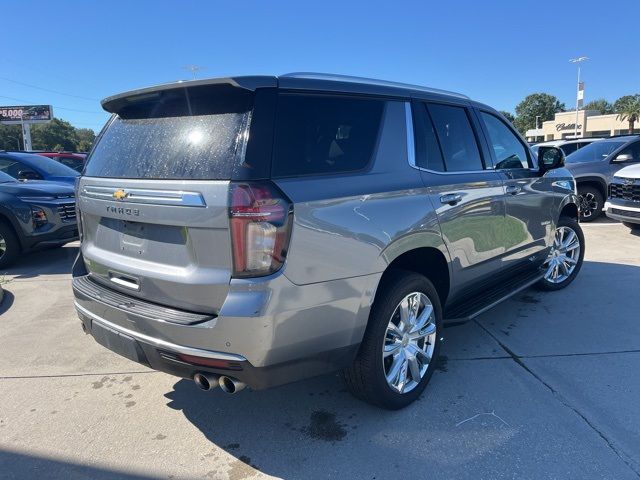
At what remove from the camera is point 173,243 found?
97.1 inches

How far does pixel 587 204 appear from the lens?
10172 mm

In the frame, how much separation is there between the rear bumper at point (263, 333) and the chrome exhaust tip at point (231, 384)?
1.5 inches

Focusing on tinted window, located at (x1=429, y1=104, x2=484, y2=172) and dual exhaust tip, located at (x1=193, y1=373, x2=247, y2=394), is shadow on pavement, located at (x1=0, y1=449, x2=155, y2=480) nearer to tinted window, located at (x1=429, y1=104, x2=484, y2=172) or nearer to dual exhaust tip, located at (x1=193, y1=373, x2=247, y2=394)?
dual exhaust tip, located at (x1=193, y1=373, x2=247, y2=394)

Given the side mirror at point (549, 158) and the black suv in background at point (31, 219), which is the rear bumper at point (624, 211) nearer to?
the side mirror at point (549, 158)

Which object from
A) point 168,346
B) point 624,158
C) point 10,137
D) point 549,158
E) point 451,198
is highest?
point 10,137

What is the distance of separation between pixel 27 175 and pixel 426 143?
808 centimetres

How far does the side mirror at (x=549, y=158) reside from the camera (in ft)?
15.5

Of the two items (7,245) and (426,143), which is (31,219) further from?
(426,143)

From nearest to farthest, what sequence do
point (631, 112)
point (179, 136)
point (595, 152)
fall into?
point (179, 136), point (595, 152), point (631, 112)

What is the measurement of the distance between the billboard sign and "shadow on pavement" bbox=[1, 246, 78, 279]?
191ft

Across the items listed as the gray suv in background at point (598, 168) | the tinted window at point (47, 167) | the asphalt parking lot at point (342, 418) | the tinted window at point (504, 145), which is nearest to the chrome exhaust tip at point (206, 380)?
the asphalt parking lot at point (342, 418)

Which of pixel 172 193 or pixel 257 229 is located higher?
pixel 172 193

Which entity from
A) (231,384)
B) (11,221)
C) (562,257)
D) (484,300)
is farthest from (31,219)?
(562,257)

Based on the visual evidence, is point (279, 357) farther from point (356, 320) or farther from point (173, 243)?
point (173, 243)
